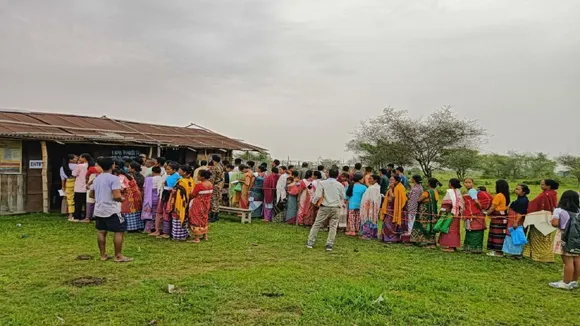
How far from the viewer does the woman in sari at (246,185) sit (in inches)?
487

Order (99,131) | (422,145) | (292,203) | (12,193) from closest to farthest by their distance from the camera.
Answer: (12,193)
(292,203)
(99,131)
(422,145)

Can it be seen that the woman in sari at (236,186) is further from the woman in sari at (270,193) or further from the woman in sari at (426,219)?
the woman in sari at (426,219)

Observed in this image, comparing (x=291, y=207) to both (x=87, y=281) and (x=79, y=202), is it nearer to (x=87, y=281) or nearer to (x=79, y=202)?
(x=79, y=202)

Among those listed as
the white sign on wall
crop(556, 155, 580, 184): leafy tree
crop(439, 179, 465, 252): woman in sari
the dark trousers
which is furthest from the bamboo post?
crop(556, 155, 580, 184): leafy tree

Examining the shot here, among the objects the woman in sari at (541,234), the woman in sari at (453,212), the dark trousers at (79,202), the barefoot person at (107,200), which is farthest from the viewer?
the dark trousers at (79,202)

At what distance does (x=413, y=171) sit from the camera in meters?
A: 29.2

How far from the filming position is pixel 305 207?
11523 mm

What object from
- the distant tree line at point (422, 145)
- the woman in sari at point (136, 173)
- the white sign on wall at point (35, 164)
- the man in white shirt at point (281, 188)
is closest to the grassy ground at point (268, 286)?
the woman in sari at point (136, 173)

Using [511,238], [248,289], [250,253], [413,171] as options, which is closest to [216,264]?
[250,253]

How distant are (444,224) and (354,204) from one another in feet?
7.18

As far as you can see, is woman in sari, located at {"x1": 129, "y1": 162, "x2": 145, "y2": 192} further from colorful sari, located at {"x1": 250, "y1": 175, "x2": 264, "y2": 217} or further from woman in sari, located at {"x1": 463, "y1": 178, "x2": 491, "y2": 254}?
woman in sari, located at {"x1": 463, "y1": 178, "x2": 491, "y2": 254}

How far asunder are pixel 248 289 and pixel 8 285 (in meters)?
2.97

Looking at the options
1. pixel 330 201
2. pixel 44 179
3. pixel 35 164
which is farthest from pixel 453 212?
pixel 35 164

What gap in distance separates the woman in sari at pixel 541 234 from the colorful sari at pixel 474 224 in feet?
2.61
